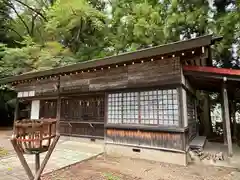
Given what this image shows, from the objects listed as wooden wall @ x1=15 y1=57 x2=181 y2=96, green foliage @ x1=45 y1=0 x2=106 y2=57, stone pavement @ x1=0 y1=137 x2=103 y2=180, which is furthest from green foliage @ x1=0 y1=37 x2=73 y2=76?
stone pavement @ x1=0 y1=137 x2=103 y2=180

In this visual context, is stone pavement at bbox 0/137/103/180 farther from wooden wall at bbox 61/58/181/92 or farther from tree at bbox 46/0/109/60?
tree at bbox 46/0/109/60

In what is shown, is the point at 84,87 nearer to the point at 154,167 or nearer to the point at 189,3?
the point at 154,167

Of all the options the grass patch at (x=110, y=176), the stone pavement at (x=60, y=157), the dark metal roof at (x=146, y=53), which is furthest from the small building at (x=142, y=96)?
the grass patch at (x=110, y=176)

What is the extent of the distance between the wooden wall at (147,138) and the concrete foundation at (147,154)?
16cm

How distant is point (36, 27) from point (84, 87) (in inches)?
522

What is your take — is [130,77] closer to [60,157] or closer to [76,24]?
[60,157]

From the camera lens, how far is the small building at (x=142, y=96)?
5.15 m

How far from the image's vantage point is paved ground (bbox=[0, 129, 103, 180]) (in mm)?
4095

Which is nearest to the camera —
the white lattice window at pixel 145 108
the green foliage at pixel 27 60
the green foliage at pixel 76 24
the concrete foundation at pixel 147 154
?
the concrete foundation at pixel 147 154

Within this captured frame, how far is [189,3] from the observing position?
10.2 m

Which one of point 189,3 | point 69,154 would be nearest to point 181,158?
point 69,154

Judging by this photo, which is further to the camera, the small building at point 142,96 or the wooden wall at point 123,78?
the wooden wall at point 123,78

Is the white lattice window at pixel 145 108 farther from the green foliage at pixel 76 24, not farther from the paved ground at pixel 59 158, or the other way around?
the green foliage at pixel 76 24

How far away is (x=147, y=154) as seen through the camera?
566 cm
